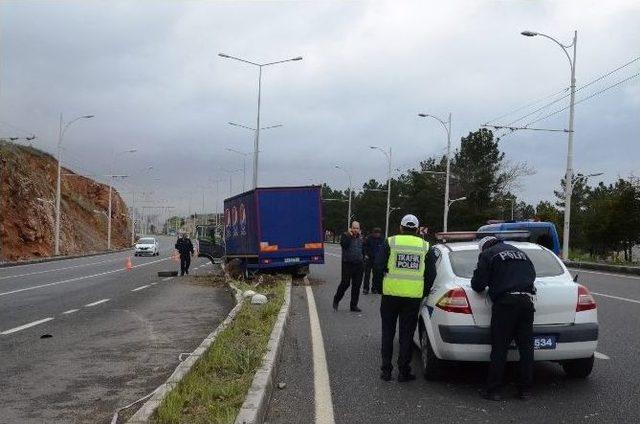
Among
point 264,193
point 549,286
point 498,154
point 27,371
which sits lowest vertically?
point 27,371

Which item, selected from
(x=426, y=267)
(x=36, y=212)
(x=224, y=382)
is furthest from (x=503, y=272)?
(x=36, y=212)

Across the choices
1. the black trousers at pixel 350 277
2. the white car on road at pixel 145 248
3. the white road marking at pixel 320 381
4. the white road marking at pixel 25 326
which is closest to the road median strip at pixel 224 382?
the white road marking at pixel 320 381

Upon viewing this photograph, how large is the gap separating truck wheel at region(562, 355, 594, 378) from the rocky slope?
44789 mm

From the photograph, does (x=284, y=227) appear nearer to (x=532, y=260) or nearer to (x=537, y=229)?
(x=537, y=229)

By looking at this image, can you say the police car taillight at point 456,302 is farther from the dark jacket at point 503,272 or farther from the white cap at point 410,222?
the white cap at point 410,222

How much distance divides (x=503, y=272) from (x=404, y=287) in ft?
3.50

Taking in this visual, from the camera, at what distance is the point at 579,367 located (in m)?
7.29

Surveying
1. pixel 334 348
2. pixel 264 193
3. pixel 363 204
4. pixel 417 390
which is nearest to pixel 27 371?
pixel 334 348

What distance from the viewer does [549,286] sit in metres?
7.03

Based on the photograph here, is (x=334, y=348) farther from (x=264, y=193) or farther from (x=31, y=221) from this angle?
(x=31, y=221)

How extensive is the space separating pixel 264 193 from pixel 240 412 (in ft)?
54.8

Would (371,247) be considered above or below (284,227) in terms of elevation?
below

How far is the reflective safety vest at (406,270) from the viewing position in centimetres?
731

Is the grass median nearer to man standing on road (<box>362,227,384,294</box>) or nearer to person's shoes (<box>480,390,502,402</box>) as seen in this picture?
person's shoes (<box>480,390,502,402</box>)
